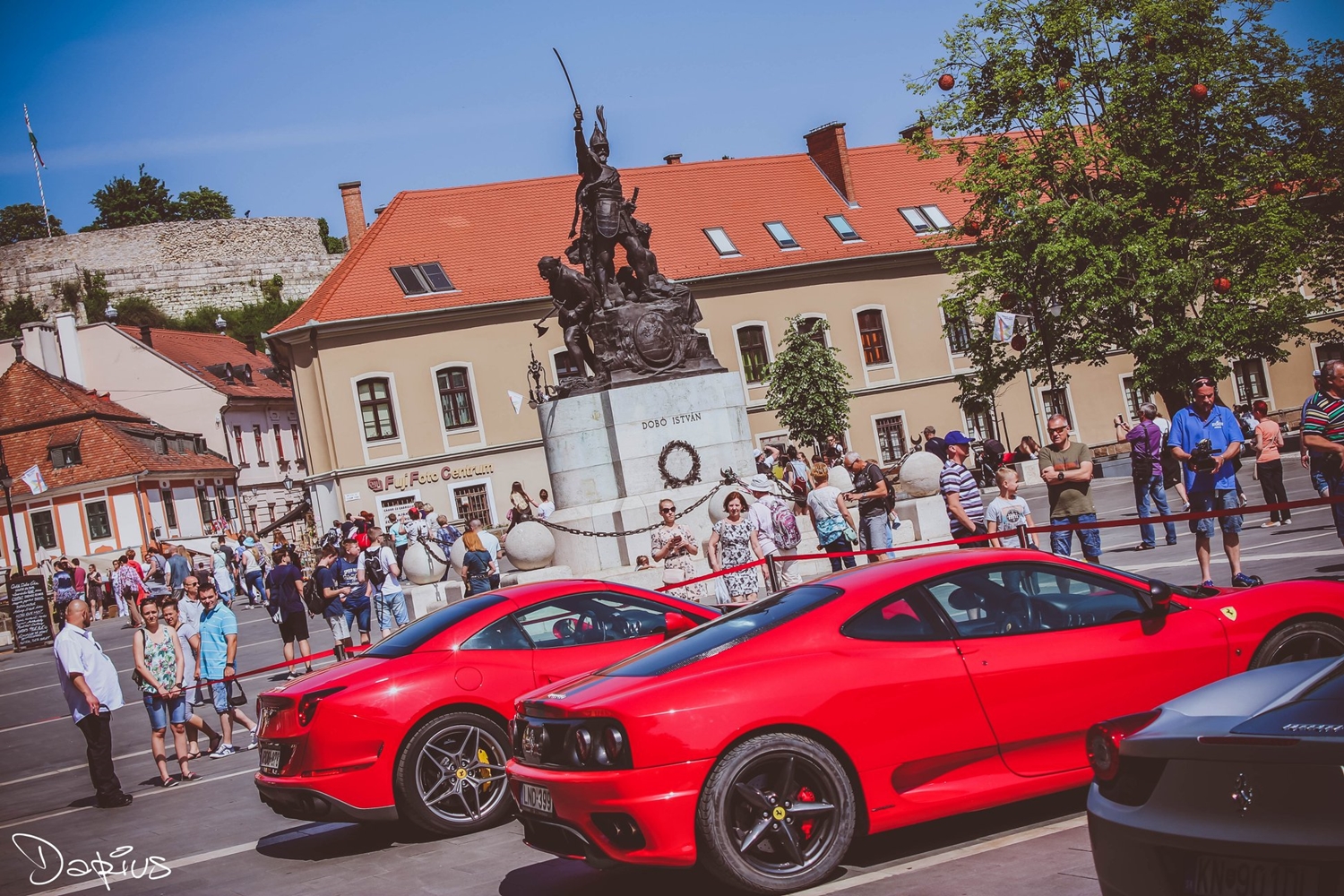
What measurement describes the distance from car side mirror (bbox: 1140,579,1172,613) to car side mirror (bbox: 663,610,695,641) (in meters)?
2.68

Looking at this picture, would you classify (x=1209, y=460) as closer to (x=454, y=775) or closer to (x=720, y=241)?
(x=454, y=775)

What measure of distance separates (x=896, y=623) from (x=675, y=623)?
99.7 inches

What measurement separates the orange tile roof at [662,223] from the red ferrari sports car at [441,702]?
38.9 m

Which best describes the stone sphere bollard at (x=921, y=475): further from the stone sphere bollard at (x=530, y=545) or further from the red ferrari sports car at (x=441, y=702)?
the red ferrari sports car at (x=441, y=702)

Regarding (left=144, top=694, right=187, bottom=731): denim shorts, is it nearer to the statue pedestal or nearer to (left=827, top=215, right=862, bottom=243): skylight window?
the statue pedestal

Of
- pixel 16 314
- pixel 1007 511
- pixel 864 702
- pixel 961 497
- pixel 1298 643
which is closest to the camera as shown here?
pixel 864 702

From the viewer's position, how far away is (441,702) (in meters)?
8.55

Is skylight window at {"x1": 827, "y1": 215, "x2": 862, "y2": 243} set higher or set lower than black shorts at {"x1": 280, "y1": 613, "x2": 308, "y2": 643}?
higher

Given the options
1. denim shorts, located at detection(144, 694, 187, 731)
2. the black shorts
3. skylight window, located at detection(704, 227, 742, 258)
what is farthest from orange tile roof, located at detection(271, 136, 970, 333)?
denim shorts, located at detection(144, 694, 187, 731)

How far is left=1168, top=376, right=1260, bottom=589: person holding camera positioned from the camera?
1259 centimetres

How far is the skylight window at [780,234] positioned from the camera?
171 feet

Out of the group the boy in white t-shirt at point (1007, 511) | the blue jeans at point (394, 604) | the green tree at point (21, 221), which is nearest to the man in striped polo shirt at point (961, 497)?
the boy in white t-shirt at point (1007, 511)

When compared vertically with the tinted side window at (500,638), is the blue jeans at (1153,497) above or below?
below

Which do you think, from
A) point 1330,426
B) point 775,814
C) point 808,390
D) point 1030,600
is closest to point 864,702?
point 775,814
